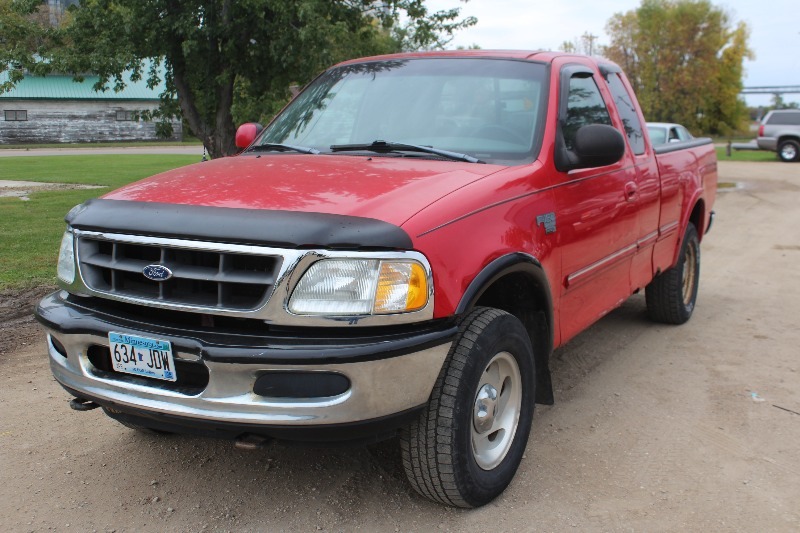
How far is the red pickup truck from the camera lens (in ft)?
8.99

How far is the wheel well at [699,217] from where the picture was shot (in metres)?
6.50

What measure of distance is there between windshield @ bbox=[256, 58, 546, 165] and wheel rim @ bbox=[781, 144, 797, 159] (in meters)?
27.6

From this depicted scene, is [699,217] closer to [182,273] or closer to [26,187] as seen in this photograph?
[182,273]

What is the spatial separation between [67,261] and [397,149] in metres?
1.58

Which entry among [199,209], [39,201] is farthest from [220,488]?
[39,201]

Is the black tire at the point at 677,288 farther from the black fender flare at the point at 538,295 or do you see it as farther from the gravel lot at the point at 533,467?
the black fender flare at the point at 538,295

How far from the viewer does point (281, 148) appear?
4.23 meters

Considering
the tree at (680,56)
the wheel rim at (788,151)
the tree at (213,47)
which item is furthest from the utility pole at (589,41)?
the tree at (213,47)

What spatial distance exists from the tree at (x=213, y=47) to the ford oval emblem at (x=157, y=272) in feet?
19.7

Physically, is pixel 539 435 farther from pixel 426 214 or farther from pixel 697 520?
pixel 426 214

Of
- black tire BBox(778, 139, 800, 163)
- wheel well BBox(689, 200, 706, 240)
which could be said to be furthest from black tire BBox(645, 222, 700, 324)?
black tire BBox(778, 139, 800, 163)

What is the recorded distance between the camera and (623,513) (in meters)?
3.30

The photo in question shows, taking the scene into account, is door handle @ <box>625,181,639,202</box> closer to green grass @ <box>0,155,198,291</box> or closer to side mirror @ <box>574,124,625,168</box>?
side mirror @ <box>574,124,625,168</box>

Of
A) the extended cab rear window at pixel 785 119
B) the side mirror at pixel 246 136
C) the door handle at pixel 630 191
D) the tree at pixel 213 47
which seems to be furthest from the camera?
the extended cab rear window at pixel 785 119
